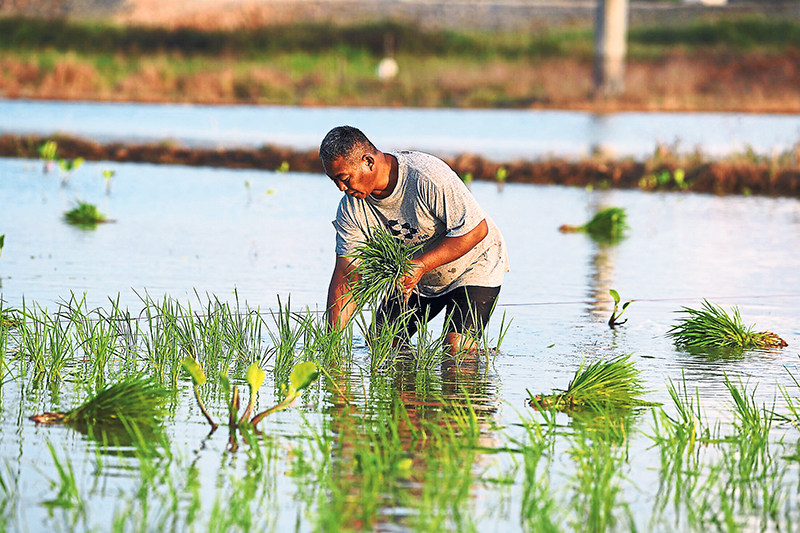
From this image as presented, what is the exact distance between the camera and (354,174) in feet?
19.5

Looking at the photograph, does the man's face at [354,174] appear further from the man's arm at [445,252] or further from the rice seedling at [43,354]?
the rice seedling at [43,354]

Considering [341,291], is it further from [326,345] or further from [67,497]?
[67,497]

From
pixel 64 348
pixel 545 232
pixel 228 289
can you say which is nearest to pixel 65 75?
pixel 545 232

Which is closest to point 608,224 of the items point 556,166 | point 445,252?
point 556,166

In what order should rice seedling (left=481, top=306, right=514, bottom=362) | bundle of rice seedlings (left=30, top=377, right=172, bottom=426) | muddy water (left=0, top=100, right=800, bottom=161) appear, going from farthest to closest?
muddy water (left=0, top=100, right=800, bottom=161) < rice seedling (left=481, top=306, right=514, bottom=362) < bundle of rice seedlings (left=30, top=377, right=172, bottom=426)

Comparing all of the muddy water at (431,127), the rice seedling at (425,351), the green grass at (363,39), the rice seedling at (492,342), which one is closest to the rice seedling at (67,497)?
the rice seedling at (425,351)

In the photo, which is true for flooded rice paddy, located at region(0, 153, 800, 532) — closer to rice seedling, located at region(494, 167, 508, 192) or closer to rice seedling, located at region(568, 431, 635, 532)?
rice seedling, located at region(568, 431, 635, 532)

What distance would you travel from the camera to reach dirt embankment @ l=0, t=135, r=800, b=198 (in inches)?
648

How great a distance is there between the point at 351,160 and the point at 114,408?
1498mm

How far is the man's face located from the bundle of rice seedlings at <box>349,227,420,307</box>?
274mm

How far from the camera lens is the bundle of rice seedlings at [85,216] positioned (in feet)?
40.1

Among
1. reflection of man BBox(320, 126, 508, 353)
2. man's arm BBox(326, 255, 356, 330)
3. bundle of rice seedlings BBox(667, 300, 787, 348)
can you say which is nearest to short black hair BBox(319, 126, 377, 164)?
reflection of man BBox(320, 126, 508, 353)

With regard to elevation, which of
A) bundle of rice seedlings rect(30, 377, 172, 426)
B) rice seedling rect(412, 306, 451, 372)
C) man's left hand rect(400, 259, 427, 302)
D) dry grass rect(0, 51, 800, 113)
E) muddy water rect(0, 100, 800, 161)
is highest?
dry grass rect(0, 51, 800, 113)

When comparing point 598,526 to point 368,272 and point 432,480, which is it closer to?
point 432,480
